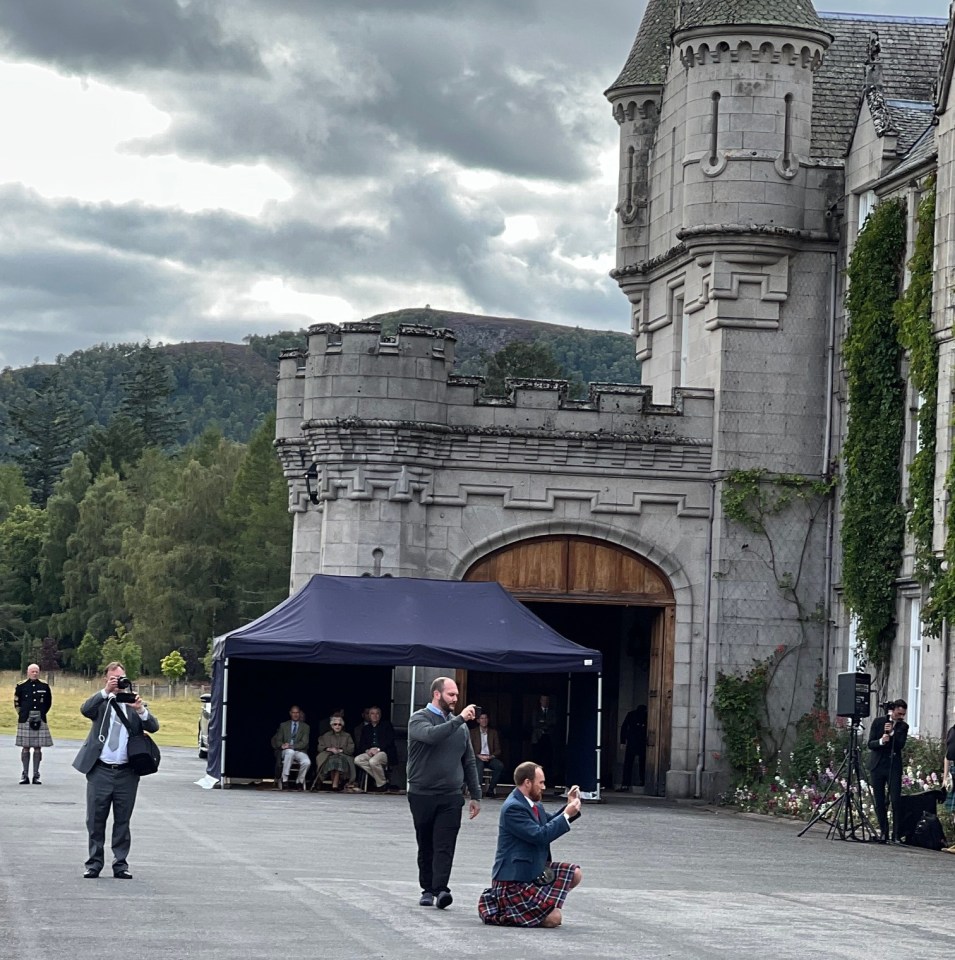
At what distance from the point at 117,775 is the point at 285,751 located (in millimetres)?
14395

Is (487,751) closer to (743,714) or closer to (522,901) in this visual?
(743,714)

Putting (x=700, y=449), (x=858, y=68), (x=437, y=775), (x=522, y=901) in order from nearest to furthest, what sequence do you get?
1. (x=522, y=901)
2. (x=437, y=775)
3. (x=700, y=449)
4. (x=858, y=68)

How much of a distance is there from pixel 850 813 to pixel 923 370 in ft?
22.2

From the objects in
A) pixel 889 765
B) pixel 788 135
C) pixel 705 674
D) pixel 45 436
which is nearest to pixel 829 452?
pixel 705 674

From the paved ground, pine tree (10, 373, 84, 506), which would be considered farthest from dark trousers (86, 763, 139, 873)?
pine tree (10, 373, 84, 506)

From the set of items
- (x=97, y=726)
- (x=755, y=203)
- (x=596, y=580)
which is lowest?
(x=97, y=726)

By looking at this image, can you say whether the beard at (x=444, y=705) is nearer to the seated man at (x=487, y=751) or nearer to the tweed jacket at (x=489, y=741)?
the seated man at (x=487, y=751)

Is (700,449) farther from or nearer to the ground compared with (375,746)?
farther from the ground

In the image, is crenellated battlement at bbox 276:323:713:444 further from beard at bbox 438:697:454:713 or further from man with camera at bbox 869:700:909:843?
beard at bbox 438:697:454:713

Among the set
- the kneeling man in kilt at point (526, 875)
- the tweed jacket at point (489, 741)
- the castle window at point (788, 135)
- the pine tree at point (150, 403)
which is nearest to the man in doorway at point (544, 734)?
the tweed jacket at point (489, 741)

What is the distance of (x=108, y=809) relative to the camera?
1623cm

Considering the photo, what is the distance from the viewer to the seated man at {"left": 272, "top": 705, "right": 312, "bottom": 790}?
30.7 metres

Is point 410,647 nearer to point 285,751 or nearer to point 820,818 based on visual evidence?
point 285,751

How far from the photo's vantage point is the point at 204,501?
3846 inches
